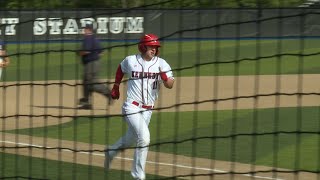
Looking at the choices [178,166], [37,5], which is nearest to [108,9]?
[37,5]

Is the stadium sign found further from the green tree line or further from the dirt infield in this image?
the dirt infield

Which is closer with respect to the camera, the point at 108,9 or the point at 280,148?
the point at 108,9

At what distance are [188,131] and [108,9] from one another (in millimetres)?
6389

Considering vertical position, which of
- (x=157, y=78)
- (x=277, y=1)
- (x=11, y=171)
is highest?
(x=277, y=1)

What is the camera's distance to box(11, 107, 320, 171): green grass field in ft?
33.6

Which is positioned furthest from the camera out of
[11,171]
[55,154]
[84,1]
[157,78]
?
[55,154]

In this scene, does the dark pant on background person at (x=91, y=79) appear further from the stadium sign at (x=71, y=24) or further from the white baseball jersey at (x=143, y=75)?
the white baseball jersey at (x=143, y=75)

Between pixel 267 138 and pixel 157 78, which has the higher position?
pixel 157 78

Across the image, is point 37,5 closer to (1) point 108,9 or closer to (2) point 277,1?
(1) point 108,9

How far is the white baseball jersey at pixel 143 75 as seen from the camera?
8.85m

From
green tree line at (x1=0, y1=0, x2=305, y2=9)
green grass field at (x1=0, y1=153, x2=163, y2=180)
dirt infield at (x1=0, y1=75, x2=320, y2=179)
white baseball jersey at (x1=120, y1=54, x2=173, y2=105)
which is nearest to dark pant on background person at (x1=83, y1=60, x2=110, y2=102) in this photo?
dirt infield at (x1=0, y1=75, x2=320, y2=179)

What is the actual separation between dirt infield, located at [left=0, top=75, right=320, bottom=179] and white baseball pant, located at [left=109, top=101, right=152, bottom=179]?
0.17 metres

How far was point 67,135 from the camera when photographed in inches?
473

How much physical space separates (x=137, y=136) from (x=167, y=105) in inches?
237
